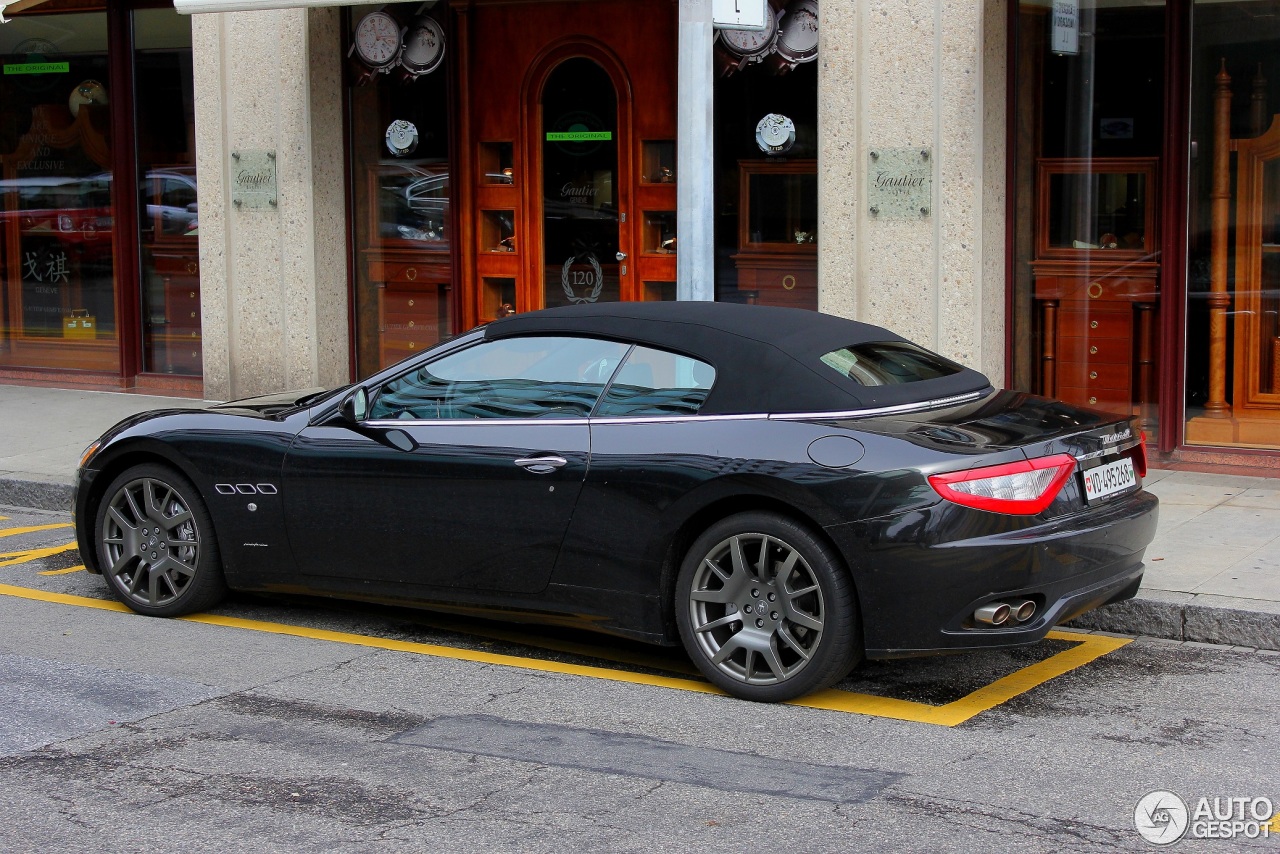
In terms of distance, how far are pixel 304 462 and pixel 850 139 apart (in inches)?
207

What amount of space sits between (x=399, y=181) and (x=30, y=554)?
5.17 m

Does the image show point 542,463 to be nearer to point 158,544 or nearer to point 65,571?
point 158,544

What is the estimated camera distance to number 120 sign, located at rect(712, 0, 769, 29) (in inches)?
317

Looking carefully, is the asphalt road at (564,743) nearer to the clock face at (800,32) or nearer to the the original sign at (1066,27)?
the the original sign at (1066,27)

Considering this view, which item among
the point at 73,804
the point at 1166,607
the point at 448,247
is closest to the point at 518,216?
the point at 448,247

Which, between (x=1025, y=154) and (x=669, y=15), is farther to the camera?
(x=669, y=15)

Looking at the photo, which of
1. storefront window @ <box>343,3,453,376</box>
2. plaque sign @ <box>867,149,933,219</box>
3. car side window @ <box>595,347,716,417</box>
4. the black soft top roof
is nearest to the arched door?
storefront window @ <box>343,3,453,376</box>

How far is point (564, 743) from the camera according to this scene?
519 centimetres

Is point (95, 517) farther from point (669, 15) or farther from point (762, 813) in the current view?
point (669, 15)

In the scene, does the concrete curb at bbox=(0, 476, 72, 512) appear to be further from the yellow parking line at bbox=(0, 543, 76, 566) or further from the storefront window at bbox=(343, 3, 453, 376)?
the storefront window at bbox=(343, 3, 453, 376)

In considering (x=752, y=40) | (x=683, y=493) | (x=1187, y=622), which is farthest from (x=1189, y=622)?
(x=752, y=40)

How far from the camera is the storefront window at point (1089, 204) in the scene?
995cm

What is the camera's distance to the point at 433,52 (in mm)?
12359

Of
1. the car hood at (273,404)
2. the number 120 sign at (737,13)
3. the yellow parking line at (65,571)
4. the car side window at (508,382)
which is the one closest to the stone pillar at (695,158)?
the number 120 sign at (737,13)
